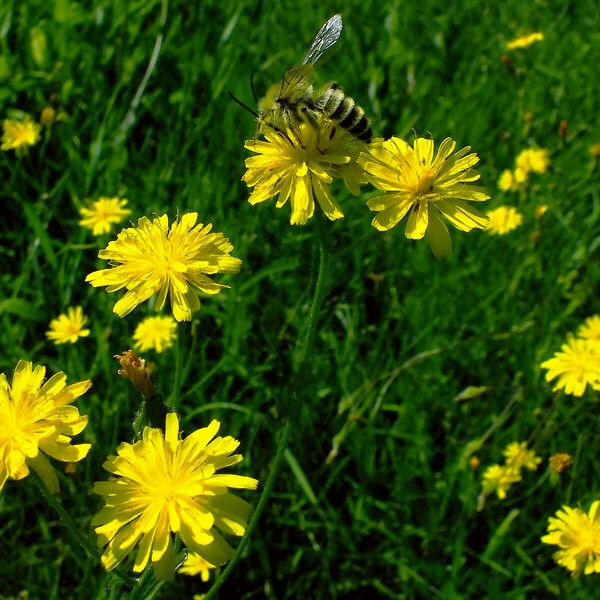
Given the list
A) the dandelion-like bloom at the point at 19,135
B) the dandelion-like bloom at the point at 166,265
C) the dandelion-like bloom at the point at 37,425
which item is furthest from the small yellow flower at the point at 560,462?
the dandelion-like bloom at the point at 19,135

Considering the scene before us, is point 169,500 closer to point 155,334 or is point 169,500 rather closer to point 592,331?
point 155,334

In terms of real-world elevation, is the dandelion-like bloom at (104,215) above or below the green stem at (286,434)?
below

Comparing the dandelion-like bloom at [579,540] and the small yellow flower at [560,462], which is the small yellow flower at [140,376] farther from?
the small yellow flower at [560,462]

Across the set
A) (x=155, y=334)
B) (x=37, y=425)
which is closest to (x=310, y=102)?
(x=37, y=425)

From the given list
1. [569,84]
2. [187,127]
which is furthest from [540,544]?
[569,84]

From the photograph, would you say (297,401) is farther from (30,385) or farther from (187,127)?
(187,127)

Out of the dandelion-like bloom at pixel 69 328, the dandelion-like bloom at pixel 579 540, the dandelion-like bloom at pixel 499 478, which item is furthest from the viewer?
the dandelion-like bloom at pixel 69 328
